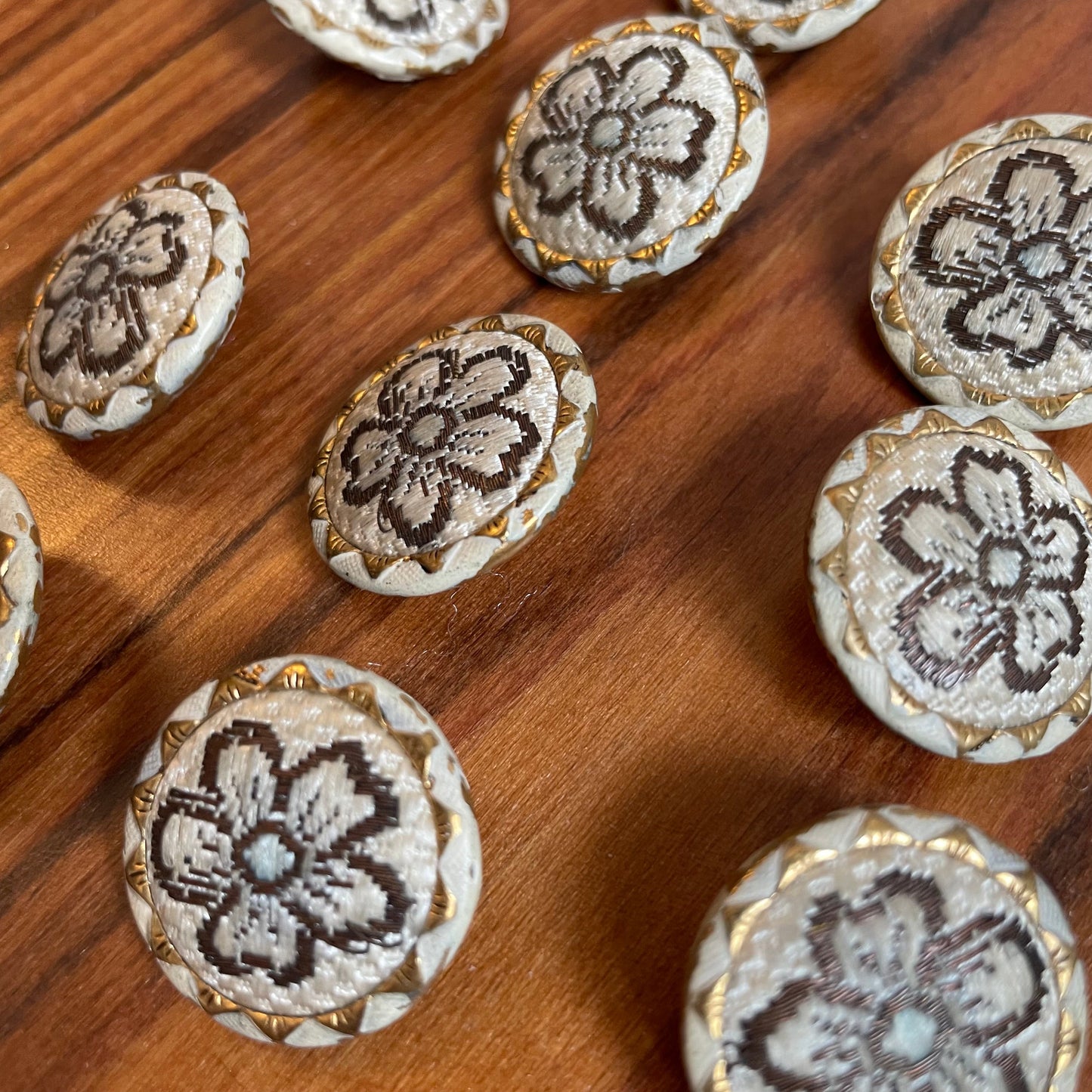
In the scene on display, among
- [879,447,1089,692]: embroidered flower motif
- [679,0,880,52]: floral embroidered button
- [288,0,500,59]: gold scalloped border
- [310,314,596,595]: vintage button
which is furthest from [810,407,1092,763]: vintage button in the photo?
[288,0,500,59]: gold scalloped border

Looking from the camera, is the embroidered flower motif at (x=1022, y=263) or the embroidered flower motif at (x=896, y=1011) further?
the embroidered flower motif at (x=1022, y=263)

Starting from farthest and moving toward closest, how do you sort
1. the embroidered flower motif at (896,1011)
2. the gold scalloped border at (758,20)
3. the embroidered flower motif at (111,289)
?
the gold scalloped border at (758,20) < the embroidered flower motif at (111,289) < the embroidered flower motif at (896,1011)

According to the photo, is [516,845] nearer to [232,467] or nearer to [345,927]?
[345,927]

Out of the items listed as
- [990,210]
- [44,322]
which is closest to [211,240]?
[44,322]

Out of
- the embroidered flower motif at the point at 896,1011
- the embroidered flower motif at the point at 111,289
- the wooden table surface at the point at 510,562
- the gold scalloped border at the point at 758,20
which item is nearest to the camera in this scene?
the embroidered flower motif at the point at 896,1011

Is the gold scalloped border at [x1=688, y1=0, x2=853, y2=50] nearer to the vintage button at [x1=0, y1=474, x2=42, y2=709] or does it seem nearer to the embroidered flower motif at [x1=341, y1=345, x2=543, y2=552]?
the embroidered flower motif at [x1=341, y1=345, x2=543, y2=552]

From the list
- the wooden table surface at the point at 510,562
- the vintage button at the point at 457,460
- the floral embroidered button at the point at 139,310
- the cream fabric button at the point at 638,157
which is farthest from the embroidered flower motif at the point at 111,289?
the cream fabric button at the point at 638,157

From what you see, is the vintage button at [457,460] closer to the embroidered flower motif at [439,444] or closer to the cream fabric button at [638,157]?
the embroidered flower motif at [439,444]
